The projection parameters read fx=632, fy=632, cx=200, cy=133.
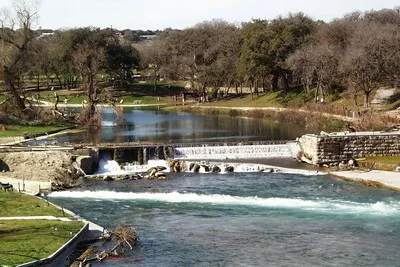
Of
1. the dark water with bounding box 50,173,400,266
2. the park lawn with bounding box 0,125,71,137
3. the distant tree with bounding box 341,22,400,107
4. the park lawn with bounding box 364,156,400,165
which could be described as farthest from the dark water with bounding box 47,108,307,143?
the dark water with bounding box 50,173,400,266

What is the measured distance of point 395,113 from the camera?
59969 mm

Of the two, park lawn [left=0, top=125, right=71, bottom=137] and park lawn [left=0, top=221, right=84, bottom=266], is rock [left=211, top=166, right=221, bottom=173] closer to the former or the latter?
park lawn [left=0, top=221, right=84, bottom=266]

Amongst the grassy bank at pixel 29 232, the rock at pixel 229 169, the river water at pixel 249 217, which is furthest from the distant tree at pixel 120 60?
the grassy bank at pixel 29 232

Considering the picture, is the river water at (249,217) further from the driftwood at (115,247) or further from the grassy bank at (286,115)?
the grassy bank at (286,115)

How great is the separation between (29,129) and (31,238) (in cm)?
3625

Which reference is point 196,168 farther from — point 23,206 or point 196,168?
point 23,206

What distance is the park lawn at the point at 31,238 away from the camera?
2214cm

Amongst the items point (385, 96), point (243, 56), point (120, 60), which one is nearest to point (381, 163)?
point (385, 96)

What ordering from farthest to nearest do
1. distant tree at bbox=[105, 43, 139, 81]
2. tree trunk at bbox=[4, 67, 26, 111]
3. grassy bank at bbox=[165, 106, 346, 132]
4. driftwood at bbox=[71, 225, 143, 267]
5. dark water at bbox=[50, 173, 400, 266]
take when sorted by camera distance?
distant tree at bbox=[105, 43, 139, 81] < tree trunk at bbox=[4, 67, 26, 111] < grassy bank at bbox=[165, 106, 346, 132] < dark water at bbox=[50, 173, 400, 266] < driftwood at bbox=[71, 225, 143, 267]

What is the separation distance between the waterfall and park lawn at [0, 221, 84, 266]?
71.8 ft

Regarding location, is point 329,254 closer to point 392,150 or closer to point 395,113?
point 392,150

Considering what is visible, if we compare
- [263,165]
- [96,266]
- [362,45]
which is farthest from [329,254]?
[362,45]

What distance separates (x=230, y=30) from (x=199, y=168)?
61.0 meters

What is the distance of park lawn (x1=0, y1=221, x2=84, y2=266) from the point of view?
22.1m
